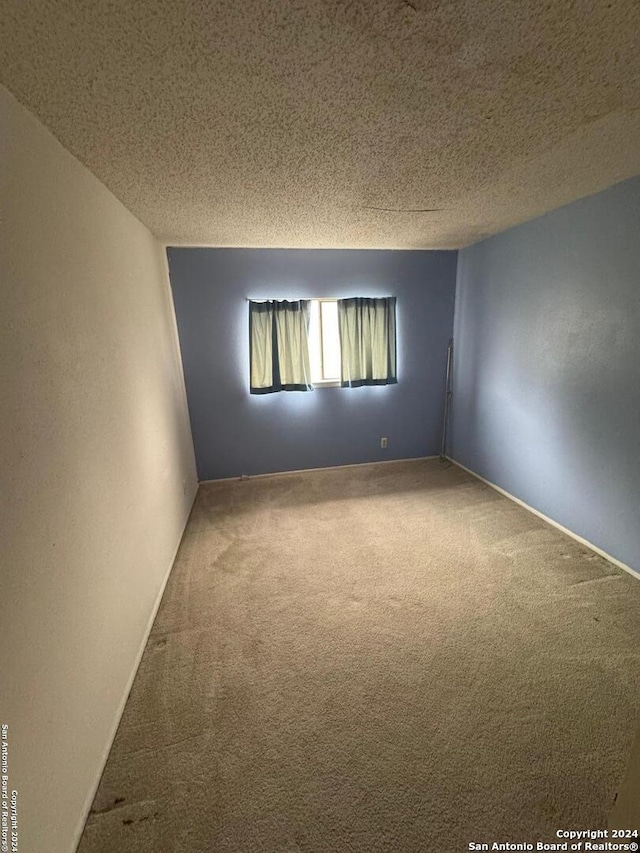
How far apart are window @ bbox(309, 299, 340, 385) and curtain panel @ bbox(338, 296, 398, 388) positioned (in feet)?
0.39

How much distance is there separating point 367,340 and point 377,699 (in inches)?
111

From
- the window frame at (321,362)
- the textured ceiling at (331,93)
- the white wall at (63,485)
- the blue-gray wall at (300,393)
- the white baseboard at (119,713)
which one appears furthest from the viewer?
the window frame at (321,362)

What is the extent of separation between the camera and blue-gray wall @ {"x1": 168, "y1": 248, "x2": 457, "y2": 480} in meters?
3.07

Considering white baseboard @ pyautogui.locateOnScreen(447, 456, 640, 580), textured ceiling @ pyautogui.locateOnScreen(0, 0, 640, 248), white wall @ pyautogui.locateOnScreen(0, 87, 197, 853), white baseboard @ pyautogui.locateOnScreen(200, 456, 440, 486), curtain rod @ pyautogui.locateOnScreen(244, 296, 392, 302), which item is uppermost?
textured ceiling @ pyautogui.locateOnScreen(0, 0, 640, 248)

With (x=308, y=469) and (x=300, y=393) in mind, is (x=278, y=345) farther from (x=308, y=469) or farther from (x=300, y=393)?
(x=308, y=469)

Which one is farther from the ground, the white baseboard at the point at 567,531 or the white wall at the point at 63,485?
the white wall at the point at 63,485

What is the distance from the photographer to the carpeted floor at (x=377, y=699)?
104 cm

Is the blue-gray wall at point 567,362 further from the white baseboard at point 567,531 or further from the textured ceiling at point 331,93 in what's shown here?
the textured ceiling at point 331,93

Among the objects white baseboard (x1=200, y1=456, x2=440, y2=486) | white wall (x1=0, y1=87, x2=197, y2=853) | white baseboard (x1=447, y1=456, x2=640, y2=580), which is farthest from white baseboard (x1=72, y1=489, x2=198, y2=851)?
white baseboard (x1=447, y1=456, x2=640, y2=580)

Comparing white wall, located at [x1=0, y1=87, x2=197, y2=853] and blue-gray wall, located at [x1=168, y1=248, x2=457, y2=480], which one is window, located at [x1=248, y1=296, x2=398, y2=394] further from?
white wall, located at [x1=0, y1=87, x2=197, y2=853]

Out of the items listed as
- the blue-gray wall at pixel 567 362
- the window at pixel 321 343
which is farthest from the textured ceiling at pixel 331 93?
the window at pixel 321 343

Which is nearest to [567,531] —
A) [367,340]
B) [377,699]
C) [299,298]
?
[377,699]

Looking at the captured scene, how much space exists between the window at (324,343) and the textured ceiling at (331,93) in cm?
151

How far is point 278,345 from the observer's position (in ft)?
10.5
